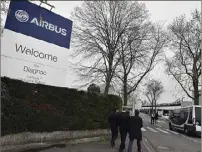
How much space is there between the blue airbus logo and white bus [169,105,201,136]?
18637 millimetres

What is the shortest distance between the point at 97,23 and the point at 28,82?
2393cm

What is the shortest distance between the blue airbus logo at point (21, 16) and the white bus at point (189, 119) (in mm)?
18637

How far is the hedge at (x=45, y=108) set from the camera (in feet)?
34.0

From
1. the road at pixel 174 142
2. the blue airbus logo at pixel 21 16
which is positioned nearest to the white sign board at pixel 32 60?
the blue airbus logo at pixel 21 16

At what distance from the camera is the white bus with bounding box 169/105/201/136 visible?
1005 inches

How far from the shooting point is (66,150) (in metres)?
11.6

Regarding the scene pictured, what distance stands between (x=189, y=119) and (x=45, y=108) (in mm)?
17467

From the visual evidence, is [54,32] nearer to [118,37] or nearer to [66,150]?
[66,150]

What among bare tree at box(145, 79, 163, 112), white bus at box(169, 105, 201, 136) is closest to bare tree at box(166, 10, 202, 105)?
white bus at box(169, 105, 201, 136)

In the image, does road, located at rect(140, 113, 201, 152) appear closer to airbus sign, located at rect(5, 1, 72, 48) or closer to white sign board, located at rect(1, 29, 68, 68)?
white sign board, located at rect(1, 29, 68, 68)

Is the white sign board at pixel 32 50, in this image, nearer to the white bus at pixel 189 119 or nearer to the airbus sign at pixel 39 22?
the airbus sign at pixel 39 22

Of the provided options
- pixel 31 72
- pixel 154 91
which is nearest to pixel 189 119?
pixel 31 72

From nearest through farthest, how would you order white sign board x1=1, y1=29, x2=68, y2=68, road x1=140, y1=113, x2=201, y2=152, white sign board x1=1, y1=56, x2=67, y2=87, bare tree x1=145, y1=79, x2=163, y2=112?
1. white sign board x1=1, y1=29, x2=68, y2=68
2. white sign board x1=1, y1=56, x2=67, y2=87
3. road x1=140, y1=113, x2=201, y2=152
4. bare tree x1=145, y1=79, x2=163, y2=112

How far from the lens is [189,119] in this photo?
2670cm
